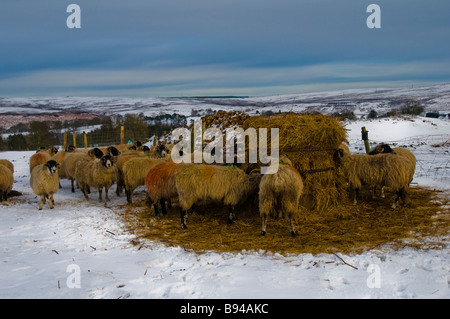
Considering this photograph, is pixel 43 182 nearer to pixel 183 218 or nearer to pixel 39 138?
pixel 183 218

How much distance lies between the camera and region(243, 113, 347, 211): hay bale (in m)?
8.06

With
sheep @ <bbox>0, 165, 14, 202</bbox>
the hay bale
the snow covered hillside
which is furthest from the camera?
the snow covered hillside

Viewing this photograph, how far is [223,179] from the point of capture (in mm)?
7406

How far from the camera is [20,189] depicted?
13.0m

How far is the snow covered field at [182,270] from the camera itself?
4.30m

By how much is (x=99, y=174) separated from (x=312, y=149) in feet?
21.8

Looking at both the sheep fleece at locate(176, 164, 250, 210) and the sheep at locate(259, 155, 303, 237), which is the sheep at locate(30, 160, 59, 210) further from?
the sheep at locate(259, 155, 303, 237)

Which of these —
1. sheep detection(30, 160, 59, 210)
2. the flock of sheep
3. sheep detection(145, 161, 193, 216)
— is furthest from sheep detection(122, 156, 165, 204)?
sheep detection(30, 160, 59, 210)

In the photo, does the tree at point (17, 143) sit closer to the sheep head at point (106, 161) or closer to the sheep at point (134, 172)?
the sheep head at point (106, 161)

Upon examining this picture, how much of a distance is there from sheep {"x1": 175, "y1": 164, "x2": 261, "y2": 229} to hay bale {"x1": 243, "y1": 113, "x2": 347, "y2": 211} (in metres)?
1.05

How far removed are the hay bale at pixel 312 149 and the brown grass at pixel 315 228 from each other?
391mm
